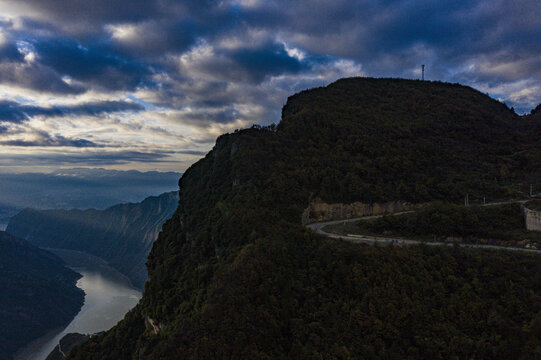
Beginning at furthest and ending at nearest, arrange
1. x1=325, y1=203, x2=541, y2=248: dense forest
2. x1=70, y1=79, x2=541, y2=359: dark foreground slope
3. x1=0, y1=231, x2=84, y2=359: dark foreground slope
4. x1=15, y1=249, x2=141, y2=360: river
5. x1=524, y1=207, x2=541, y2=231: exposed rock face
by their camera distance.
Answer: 1. x1=0, y1=231, x2=84, y2=359: dark foreground slope
2. x1=15, y1=249, x2=141, y2=360: river
3. x1=524, y1=207, x2=541, y2=231: exposed rock face
4. x1=325, y1=203, x2=541, y2=248: dense forest
5. x1=70, y1=79, x2=541, y2=359: dark foreground slope

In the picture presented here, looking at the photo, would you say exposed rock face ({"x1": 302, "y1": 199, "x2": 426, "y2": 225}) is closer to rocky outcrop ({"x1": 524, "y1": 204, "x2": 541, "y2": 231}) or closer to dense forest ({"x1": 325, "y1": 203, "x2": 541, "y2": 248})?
dense forest ({"x1": 325, "y1": 203, "x2": 541, "y2": 248})

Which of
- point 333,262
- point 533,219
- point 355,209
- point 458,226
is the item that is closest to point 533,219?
point 533,219

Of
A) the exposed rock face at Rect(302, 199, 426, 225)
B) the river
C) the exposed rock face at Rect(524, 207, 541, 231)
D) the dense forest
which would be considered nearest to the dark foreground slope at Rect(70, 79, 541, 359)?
the exposed rock face at Rect(302, 199, 426, 225)

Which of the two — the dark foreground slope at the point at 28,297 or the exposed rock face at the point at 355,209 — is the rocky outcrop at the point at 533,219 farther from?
the dark foreground slope at the point at 28,297

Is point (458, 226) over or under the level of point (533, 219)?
under

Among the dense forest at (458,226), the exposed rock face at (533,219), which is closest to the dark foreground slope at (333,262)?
the dense forest at (458,226)

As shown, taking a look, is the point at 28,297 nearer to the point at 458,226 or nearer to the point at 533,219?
the point at 458,226

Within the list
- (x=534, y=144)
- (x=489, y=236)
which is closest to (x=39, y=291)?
(x=489, y=236)
